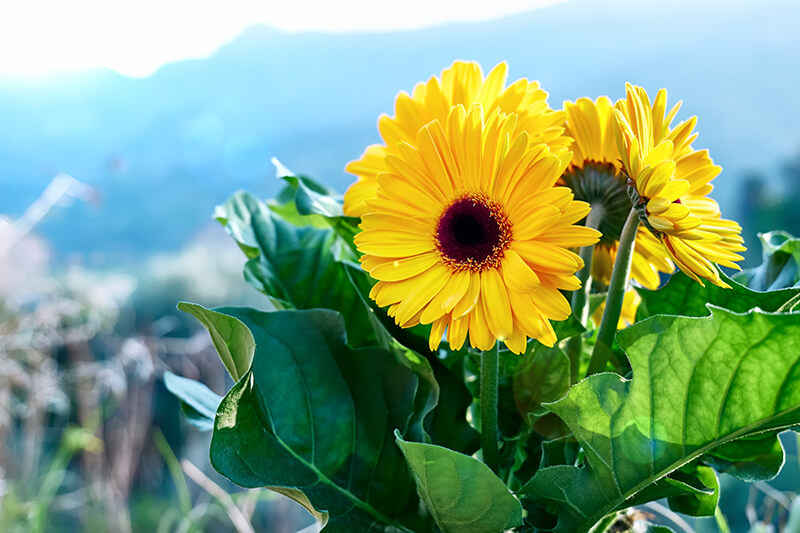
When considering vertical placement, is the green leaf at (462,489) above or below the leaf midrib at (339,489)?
above

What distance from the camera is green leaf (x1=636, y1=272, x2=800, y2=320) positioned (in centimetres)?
24

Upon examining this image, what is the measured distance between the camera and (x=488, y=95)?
26 centimetres

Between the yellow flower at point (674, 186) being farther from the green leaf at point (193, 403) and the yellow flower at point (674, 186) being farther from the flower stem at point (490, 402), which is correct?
the green leaf at point (193, 403)

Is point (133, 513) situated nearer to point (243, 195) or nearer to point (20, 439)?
point (20, 439)

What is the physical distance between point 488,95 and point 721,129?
490cm

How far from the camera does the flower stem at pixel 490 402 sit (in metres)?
0.23

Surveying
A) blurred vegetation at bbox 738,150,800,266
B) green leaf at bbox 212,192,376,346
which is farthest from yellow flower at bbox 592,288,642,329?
blurred vegetation at bbox 738,150,800,266

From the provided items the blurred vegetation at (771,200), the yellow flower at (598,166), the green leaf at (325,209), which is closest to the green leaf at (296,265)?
the green leaf at (325,209)

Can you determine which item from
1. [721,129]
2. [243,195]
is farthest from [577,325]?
[721,129]

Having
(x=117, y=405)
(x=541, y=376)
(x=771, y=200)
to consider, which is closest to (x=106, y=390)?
(x=117, y=405)

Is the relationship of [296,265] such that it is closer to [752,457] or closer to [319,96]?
[752,457]

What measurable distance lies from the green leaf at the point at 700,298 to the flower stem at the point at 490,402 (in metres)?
0.08

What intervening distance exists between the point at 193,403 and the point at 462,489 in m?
0.13

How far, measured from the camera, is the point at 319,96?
5.40 meters
